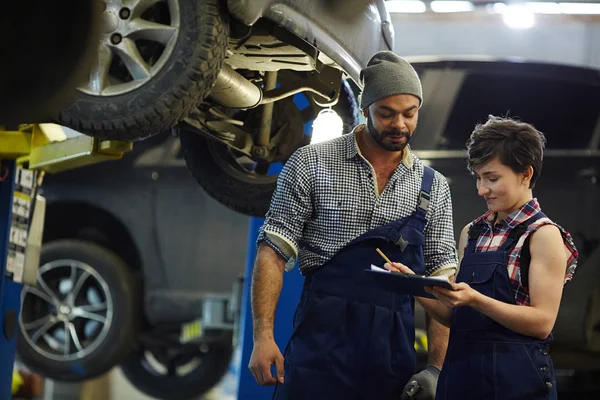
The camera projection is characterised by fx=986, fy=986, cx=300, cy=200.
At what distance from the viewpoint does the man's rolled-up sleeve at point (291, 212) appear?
2348 mm

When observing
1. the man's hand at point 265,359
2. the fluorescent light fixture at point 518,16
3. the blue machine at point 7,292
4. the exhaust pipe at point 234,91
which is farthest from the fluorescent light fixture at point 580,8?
the man's hand at point 265,359

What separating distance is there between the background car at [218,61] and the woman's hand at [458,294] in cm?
92

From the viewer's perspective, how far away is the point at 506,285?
212 cm

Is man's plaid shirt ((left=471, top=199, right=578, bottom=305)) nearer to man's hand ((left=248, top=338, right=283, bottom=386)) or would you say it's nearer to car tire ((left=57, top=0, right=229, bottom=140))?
man's hand ((left=248, top=338, right=283, bottom=386))

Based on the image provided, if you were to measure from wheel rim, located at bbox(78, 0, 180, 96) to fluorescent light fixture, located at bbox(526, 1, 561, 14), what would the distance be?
8.69m

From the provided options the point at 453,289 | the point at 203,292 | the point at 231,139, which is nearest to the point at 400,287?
the point at 453,289

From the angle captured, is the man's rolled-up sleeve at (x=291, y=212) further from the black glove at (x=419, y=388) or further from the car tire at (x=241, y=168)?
the car tire at (x=241, y=168)

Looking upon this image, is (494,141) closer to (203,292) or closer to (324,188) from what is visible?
(324,188)

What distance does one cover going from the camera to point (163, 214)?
545 centimetres

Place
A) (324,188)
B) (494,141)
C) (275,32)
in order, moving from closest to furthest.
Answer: (494,141) < (324,188) < (275,32)

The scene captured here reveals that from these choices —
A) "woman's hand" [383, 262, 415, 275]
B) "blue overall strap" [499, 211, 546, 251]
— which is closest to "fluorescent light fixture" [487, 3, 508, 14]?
"blue overall strap" [499, 211, 546, 251]

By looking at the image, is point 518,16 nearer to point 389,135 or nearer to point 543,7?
point 543,7

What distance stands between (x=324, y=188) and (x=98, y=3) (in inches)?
47.9

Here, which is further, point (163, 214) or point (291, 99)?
point (163, 214)
